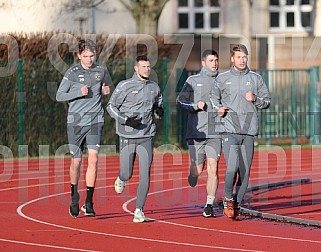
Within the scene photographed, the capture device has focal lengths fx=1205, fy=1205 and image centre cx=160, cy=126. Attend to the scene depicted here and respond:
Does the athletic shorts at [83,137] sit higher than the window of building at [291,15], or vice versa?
the window of building at [291,15]

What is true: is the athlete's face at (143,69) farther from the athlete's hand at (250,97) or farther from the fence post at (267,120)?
the fence post at (267,120)

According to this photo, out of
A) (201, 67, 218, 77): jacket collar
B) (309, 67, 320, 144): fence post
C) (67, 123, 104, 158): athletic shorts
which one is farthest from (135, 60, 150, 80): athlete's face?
(309, 67, 320, 144): fence post

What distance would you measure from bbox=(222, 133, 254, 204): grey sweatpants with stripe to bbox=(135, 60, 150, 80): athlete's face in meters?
1.24

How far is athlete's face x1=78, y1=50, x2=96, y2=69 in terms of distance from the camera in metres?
14.9

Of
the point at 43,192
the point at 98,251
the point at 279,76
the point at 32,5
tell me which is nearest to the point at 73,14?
the point at 32,5

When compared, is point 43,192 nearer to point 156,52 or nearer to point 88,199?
point 88,199

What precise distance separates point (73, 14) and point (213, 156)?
23.9m

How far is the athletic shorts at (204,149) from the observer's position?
1552cm

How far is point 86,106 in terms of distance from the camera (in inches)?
588

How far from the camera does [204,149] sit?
632 inches

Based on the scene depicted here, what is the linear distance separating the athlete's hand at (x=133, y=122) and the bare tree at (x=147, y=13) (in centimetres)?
2024

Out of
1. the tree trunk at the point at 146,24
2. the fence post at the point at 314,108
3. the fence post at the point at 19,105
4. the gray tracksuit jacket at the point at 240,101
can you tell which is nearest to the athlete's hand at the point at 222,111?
the gray tracksuit jacket at the point at 240,101

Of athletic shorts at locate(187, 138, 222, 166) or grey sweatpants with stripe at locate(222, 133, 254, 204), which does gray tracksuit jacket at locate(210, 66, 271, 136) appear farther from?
athletic shorts at locate(187, 138, 222, 166)

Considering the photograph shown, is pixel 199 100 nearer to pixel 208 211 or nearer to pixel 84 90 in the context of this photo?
pixel 208 211
